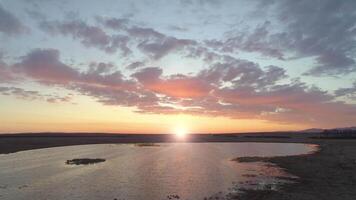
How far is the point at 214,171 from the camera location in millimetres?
46156

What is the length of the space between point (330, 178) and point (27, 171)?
37666mm

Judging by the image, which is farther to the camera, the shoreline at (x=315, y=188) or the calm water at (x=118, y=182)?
the calm water at (x=118, y=182)

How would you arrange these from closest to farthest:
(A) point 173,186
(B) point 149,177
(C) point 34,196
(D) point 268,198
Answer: (D) point 268,198 < (C) point 34,196 < (A) point 173,186 < (B) point 149,177

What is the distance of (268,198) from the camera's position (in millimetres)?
27312

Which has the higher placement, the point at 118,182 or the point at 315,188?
the point at 118,182

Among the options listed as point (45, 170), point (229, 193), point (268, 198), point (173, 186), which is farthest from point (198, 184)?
point (45, 170)

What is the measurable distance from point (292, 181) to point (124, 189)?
695 inches

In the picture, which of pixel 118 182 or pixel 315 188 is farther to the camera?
pixel 118 182

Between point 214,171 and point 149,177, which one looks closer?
point 149,177

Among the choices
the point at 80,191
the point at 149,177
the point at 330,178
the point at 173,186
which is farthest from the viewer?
the point at 149,177

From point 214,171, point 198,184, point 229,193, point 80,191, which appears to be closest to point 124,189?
point 80,191

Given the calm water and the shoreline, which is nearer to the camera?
the shoreline

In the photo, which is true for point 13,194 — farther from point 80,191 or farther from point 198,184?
point 198,184

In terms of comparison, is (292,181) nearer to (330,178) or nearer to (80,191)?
(330,178)
